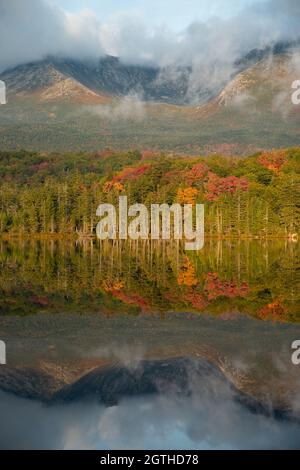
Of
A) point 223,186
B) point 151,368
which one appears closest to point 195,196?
point 223,186

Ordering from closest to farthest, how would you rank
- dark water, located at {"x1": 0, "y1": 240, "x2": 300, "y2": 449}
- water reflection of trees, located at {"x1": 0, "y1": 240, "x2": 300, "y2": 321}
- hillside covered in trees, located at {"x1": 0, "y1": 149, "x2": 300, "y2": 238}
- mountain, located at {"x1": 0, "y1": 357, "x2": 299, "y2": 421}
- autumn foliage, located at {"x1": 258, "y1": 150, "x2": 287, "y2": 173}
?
1. dark water, located at {"x1": 0, "y1": 240, "x2": 300, "y2": 449}
2. mountain, located at {"x1": 0, "y1": 357, "x2": 299, "y2": 421}
3. water reflection of trees, located at {"x1": 0, "y1": 240, "x2": 300, "y2": 321}
4. hillside covered in trees, located at {"x1": 0, "y1": 149, "x2": 300, "y2": 238}
5. autumn foliage, located at {"x1": 258, "y1": 150, "x2": 287, "y2": 173}

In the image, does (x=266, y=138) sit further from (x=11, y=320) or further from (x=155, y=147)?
(x=11, y=320)

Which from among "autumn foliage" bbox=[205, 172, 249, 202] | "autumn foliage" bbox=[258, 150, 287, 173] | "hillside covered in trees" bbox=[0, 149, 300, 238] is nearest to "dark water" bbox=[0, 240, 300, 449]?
"hillside covered in trees" bbox=[0, 149, 300, 238]

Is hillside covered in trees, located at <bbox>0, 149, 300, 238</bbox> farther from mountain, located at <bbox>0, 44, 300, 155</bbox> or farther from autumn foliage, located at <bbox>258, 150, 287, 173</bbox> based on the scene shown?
mountain, located at <bbox>0, 44, 300, 155</bbox>

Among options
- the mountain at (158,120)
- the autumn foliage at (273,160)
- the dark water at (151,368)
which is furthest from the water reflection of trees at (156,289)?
the mountain at (158,120)

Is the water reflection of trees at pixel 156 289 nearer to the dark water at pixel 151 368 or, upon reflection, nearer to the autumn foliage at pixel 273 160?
the dark water at pixel 151 368

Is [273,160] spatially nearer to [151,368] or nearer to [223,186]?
[223,186]

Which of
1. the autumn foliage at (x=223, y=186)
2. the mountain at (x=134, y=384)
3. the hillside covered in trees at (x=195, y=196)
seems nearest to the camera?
the mountain at (x=134, y=384)
